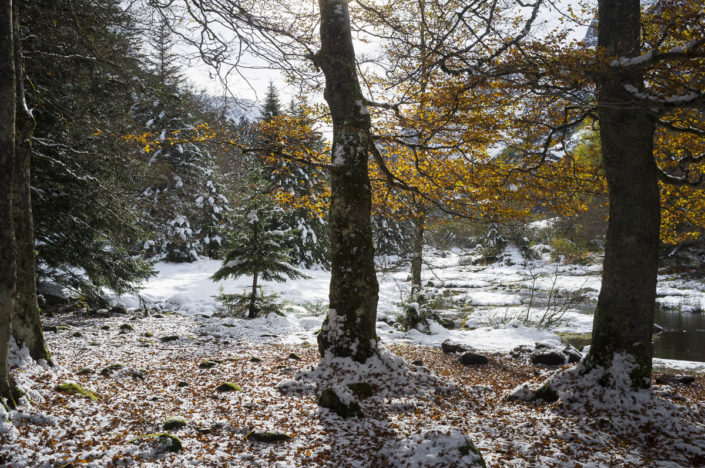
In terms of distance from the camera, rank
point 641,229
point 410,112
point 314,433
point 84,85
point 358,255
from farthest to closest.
→ point 84,85, point 410,112, point 358,255, point 641,229, point 314,433

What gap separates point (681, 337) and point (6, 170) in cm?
1718

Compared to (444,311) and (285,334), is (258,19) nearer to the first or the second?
(285,334)

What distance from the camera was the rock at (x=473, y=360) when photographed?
8.05 metres

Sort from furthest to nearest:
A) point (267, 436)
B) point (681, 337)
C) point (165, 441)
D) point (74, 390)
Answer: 1. point (681, 337)
2. point (74, 390)
3. point (267, 436)
4. point (165, 441)

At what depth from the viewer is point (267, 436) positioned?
3914 millimetres

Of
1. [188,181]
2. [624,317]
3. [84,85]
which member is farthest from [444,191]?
[188,181]

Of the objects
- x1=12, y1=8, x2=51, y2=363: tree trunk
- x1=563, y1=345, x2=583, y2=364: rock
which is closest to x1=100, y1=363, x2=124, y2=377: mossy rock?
x1=12, y1=8, x2=51, y2=363: tree trunk

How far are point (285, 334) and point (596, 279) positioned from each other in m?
23.4

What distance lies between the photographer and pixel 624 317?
4762 mm

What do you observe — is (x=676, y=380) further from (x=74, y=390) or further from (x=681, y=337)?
(x=74, y=390)

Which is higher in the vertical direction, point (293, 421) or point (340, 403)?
point (340, 403)

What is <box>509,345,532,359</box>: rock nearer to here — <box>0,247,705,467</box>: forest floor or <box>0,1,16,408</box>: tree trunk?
<box>0,247,705,467</box>: forest floor

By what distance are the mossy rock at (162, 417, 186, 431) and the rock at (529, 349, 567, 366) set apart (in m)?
7.18

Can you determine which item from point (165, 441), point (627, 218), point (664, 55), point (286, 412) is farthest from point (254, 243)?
point (664, 55)
